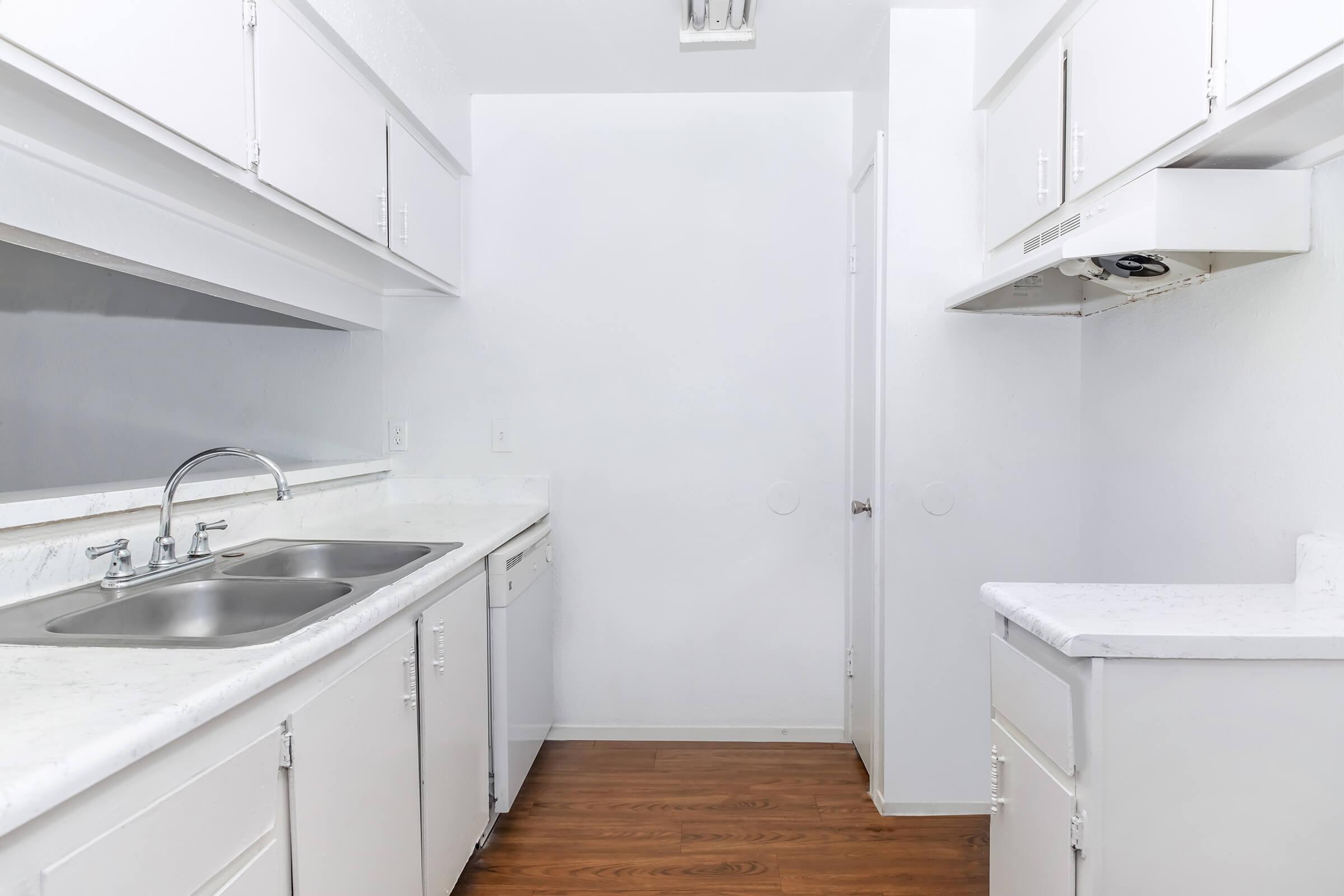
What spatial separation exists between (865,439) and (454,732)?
1562 millimetres

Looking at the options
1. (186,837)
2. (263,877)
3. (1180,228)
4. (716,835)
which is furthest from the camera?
(716,835)

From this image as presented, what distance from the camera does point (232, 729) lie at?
3.17 feet

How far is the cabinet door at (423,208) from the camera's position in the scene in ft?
7.30

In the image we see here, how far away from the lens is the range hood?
1.38 meters

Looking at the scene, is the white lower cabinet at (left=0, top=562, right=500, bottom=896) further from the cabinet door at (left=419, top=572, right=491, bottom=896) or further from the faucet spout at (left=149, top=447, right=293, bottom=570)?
the faucet spout at (left=149, top=447, right=293, bottom=570)

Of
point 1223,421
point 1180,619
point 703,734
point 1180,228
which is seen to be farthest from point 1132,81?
point 703,734

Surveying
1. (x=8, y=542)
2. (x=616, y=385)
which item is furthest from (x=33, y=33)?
(x=616, y=385)

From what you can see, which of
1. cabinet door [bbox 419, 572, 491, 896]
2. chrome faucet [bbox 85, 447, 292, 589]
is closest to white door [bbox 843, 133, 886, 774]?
cabinet door [bbox 419, 572, 491, 896]

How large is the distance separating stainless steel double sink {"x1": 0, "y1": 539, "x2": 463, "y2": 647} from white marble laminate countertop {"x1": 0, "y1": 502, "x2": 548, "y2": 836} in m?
0.04

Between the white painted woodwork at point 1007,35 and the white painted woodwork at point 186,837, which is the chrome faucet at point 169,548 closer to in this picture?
the white painted woodwork at point 186,837

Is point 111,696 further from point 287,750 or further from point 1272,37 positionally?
point 1272,37

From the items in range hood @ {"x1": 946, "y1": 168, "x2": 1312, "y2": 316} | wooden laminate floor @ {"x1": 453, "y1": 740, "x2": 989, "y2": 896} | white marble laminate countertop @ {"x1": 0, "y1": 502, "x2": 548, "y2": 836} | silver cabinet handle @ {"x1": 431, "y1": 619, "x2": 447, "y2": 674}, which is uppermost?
range hood @ {"x1": 946, "y1": 168, "x2": 1312, "y2": 316}

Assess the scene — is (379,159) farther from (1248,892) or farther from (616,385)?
(1248,892)

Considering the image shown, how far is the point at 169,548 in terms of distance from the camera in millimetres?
1527
